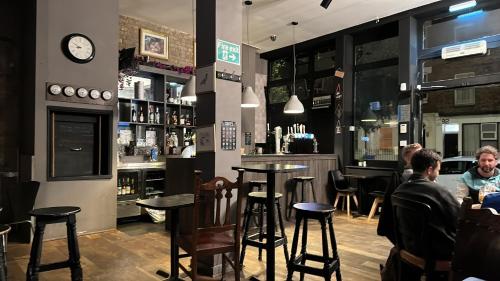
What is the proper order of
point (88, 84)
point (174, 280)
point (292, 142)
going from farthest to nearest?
point (292, 142) < point (88, 84) < point (174, 280)

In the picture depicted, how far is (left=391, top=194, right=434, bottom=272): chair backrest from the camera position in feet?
6.61

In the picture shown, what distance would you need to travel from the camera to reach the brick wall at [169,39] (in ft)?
20.4

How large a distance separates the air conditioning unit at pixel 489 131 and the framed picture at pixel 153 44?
23.3 ft

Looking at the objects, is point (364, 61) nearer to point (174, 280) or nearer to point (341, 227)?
point (341, 227)

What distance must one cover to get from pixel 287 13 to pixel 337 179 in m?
3.21

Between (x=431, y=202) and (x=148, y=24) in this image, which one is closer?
(x=431, y=202)

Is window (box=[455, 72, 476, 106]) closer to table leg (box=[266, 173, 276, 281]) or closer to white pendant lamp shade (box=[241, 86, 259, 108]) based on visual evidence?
white pendant lamp shade (box=[241, 86, 259, 108])

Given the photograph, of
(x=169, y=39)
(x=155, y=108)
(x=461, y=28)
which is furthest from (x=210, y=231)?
(x=461, y=28)

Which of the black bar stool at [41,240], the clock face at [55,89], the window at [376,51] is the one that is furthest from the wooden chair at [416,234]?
the window at [376,51]

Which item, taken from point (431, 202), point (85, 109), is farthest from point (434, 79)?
point (85, 109)

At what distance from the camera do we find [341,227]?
523cm

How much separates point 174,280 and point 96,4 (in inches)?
157

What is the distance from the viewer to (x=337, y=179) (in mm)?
6402

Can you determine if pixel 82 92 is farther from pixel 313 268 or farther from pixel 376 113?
pixel 376 113
